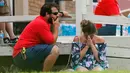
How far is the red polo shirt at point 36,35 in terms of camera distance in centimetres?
813

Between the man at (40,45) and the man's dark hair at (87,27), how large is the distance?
1.54ft

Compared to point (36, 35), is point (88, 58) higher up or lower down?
lower down

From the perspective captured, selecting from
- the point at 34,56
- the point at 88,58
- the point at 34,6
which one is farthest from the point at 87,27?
the point at 34,6

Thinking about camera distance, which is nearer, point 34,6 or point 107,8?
point 107,8

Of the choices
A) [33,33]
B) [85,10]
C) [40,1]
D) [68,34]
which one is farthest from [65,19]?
[40,1]

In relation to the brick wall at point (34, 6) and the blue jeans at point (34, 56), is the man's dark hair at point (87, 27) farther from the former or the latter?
the brick wall at point (34, 6)

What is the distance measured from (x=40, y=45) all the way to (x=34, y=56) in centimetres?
21

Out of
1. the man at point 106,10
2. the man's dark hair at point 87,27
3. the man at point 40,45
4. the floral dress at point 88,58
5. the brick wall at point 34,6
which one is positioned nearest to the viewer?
the man at point 40,45

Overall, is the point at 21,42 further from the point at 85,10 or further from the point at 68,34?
the point at 68,34

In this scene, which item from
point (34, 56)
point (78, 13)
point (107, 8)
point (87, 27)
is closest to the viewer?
point (34, 56)

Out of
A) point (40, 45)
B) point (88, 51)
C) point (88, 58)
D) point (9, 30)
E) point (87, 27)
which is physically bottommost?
point (88, 58)

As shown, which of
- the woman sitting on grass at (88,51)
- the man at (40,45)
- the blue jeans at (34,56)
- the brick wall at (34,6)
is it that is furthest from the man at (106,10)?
the brick wall at (34,6)

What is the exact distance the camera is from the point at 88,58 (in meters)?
8.55

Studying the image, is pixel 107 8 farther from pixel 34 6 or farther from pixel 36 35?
pixel 34 6
